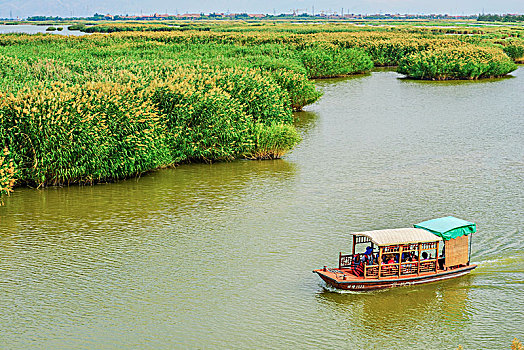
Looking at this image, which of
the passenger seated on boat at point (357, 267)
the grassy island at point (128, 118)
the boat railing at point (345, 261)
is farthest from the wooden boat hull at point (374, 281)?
the grassy island at point (128, 118)

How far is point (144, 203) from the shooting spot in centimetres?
2855

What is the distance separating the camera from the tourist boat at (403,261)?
1906cm

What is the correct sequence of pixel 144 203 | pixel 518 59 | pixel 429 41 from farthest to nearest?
pixel 518 59 → pixel 429 41 → pixel 144 203

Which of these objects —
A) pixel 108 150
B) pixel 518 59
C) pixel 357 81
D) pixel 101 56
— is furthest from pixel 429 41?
pixel 108 150

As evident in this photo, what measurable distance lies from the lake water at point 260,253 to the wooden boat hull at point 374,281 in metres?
0.24

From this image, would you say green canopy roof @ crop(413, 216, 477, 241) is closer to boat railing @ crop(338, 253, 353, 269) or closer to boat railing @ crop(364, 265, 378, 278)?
boat railing @ crop(364, 265, 378, 278)

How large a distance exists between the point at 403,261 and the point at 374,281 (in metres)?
1.39

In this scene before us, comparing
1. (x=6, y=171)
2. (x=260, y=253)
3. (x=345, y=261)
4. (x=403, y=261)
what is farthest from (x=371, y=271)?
(x=6, y=171)

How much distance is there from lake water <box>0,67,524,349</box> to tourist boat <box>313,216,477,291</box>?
1.37 feet

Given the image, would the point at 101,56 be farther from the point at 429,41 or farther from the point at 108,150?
the point at 429,41

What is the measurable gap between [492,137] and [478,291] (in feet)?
80.4

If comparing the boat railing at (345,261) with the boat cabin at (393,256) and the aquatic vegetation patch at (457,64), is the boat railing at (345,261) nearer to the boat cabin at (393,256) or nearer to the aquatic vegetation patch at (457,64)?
the boat cabin at (393,256)

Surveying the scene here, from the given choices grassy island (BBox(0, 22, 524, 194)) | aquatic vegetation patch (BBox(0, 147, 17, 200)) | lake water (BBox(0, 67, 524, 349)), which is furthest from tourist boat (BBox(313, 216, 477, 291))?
grassy island (BBox(0, 22, 524, 194))

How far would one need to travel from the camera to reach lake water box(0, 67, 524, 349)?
17344 mm
